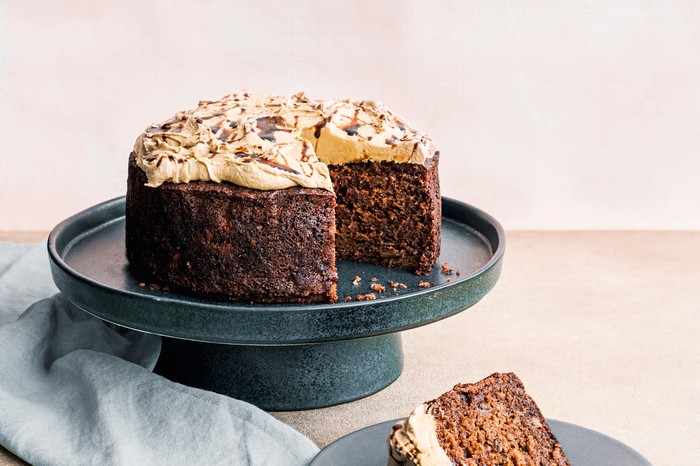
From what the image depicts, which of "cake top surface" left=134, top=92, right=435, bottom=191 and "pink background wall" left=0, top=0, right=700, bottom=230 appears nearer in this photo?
"cake top surface" left=134, top=92, right=435, bottom=191

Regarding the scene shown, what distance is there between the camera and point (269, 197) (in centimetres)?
328

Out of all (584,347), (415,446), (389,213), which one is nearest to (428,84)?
(389,213)

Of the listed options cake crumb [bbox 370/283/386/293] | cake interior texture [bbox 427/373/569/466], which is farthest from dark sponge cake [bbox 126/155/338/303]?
cake interior texture [bbox 427/373/569/466]

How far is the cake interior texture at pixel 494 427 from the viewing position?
2838 millimetres

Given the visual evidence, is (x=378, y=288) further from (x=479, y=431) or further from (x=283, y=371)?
(x=479, y=431)

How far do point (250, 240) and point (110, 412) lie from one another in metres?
0.74

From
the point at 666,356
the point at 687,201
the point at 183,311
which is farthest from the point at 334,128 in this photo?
the point at 687,201

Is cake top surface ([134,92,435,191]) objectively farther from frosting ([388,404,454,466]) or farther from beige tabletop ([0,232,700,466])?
frosting ([388,404,454,466])

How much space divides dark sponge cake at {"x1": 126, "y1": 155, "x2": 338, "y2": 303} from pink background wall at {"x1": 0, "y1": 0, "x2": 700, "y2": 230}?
2550mm

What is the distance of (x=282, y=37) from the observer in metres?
5.77

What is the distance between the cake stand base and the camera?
11.6 feet

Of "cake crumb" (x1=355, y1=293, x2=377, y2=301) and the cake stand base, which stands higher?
"cake crumb" (x1=355, y1=293, x2=377, y2=301)

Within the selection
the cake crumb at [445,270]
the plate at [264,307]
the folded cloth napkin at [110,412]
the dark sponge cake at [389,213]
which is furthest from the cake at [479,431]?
the dark sponge cake at [389,213]

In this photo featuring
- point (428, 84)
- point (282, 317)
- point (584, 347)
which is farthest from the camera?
point (428, 84)
